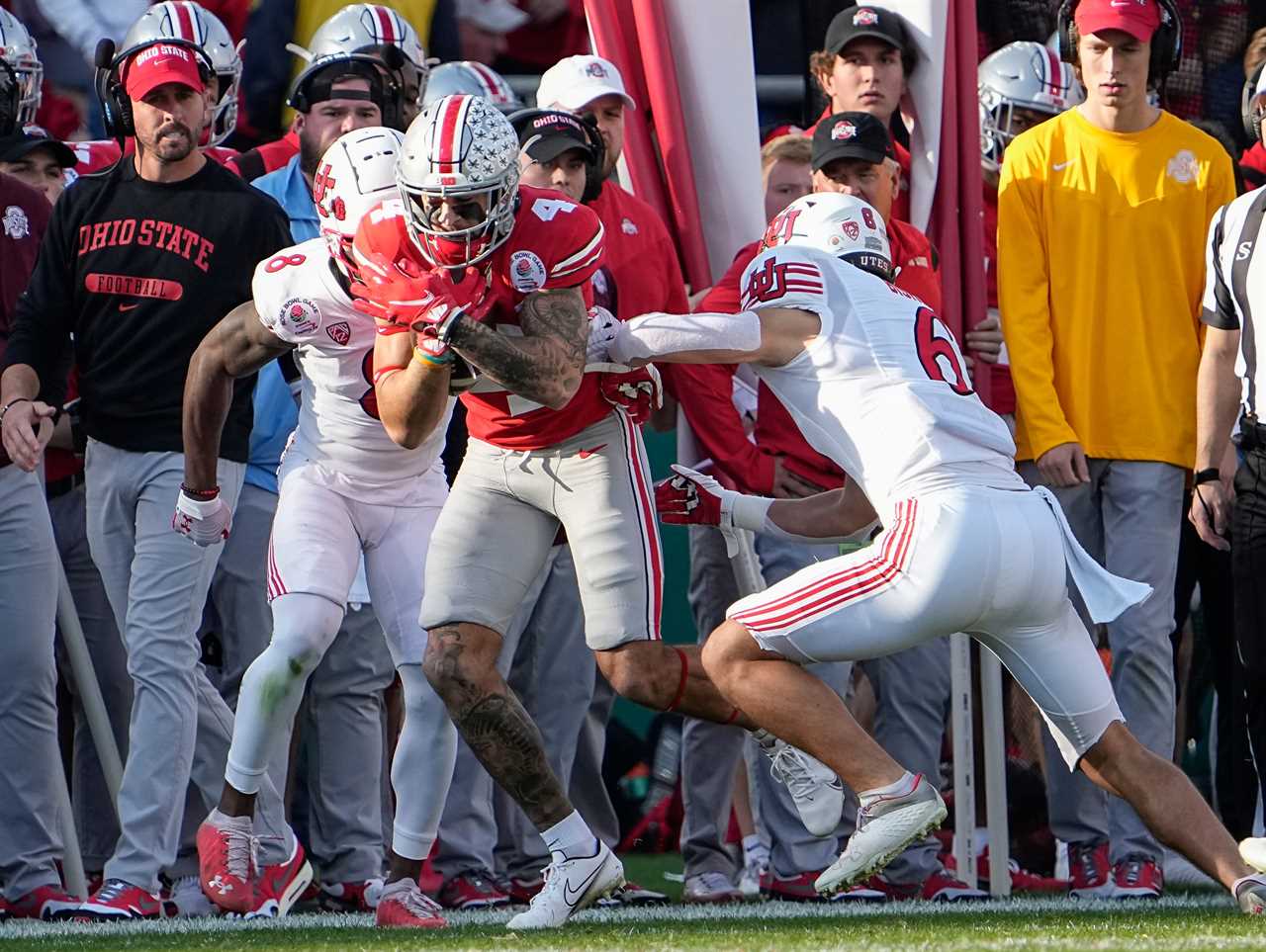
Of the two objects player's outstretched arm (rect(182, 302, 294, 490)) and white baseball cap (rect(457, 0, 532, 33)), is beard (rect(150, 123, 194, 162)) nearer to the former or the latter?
player's outstretched arm (rect(182, 302, 294, 490))

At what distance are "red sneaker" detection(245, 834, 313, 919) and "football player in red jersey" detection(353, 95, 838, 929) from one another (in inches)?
29.2

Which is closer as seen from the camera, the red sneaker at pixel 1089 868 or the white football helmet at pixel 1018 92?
the red sneaker at pixel 1089 868

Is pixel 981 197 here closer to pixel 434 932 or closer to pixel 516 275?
pixel 516 275

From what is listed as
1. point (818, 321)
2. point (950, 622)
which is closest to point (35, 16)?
point (818, 321)

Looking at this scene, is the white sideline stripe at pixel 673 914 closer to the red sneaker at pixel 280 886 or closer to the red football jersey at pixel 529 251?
the red sneaker at pixel 280 886

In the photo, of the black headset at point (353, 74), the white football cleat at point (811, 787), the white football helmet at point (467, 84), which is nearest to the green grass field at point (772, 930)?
the white football cleat at point (811, 787)

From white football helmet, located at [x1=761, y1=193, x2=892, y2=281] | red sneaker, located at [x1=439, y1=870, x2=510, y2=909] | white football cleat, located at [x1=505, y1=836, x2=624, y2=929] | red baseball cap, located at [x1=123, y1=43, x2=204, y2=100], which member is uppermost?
red baseball cap, located at [x1=123, y1=43, x2=204, y2=100]

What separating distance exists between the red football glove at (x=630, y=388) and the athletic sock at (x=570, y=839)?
100cm

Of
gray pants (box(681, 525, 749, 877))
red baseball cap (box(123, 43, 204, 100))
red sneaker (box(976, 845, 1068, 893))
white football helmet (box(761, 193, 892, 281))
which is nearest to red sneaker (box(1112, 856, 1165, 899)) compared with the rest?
red sneaker (box(976, 845, 1068, 893))

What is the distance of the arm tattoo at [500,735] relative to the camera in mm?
5148

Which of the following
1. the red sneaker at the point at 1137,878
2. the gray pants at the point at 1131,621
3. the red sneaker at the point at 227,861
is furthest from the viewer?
the gray pants at the point at 1131,621

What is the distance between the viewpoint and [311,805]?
6258 mm

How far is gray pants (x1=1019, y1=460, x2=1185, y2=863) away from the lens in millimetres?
5977

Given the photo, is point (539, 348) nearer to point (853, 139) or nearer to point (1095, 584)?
point (1095, 584)
